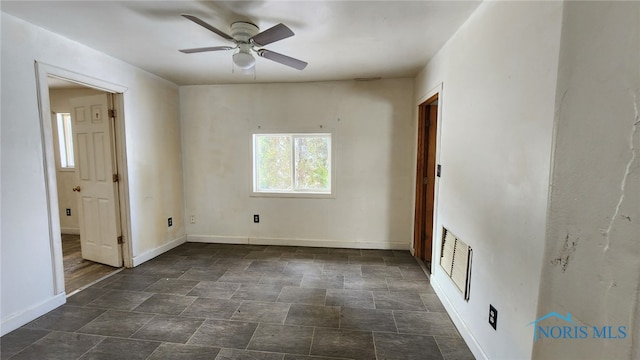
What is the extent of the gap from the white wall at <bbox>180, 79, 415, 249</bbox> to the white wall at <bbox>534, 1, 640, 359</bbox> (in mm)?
3051

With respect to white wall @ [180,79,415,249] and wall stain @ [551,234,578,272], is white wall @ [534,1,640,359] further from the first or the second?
white wall @ [180,79,415,249]

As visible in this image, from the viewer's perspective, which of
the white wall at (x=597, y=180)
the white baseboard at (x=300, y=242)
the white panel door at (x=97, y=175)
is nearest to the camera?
the white wall at (x=597, y=180)

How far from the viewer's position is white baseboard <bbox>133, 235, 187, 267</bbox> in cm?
321

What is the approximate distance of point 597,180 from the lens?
0.55m

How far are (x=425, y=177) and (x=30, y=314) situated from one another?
4.12 metres

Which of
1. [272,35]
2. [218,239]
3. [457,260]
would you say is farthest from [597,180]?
[218,239]

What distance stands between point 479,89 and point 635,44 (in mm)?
1495

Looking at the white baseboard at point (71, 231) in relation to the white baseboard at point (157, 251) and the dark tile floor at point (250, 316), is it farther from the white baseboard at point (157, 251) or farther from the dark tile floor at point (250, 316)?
the dark tile floor at point (250, 316)

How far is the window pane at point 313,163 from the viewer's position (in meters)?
3.84

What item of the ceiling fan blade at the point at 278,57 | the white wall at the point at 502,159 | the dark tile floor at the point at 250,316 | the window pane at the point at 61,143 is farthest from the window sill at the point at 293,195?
the window pane at the point at 61,143

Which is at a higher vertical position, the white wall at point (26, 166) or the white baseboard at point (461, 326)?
the white wall at point (26, 166)

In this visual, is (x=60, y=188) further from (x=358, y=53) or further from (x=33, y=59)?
(x=358, y=53)

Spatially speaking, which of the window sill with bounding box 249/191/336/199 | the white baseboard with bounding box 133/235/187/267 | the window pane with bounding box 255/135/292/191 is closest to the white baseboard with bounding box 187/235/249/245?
the white baseboard with bounding box 133/235/187/267

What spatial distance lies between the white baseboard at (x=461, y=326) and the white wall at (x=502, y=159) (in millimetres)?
12
